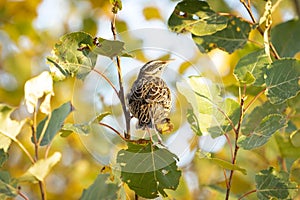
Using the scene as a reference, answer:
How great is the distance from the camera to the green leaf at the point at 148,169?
102 centimetres

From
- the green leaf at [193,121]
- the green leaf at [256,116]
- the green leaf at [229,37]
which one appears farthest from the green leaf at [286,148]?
the green leaf at [193,121]

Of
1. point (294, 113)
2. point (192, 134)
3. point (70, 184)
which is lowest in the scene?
point (70, 184)

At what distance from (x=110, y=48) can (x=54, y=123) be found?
0.21m

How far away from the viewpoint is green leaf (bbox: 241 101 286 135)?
1193mm

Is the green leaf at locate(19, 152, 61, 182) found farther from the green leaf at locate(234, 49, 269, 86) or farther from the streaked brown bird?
the green leaf at locate(234, 49, 269, 86)

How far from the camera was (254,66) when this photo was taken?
3.81ft

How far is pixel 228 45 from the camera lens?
135 centimetres

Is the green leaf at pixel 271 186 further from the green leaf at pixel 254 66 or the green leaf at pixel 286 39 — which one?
the green leaf at pixel 286 39

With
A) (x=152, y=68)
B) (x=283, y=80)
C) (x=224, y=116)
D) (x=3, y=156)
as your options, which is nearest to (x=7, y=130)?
(x=3, y=156)

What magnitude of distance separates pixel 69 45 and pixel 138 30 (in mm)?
123

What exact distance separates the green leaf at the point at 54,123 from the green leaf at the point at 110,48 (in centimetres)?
15

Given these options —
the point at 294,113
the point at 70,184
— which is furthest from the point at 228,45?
the point at 70,184

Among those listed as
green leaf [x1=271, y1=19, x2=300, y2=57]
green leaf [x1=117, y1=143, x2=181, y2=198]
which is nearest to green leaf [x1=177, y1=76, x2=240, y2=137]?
green leaf [x1=117, y1=143, x2=181, y2=198]

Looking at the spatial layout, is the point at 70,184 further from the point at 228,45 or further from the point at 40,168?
the point at 40,168
